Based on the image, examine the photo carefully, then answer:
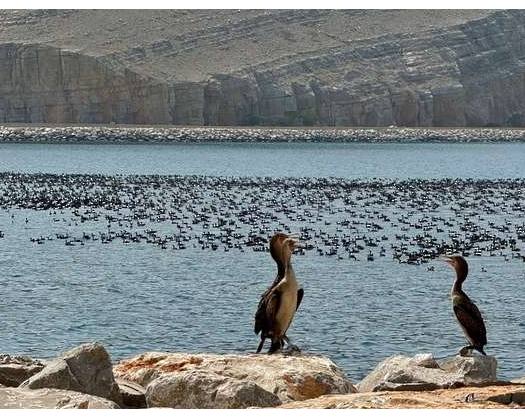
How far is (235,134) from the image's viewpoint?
135750mm

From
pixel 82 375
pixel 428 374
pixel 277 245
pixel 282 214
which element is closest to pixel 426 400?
pixel 428 374

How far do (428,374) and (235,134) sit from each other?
122561mm

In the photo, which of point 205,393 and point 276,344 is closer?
point 205,393

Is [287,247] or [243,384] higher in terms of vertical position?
[287,247]

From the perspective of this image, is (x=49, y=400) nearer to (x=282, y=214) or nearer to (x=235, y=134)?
(x=282, y=214)

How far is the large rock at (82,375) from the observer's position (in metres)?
12.8

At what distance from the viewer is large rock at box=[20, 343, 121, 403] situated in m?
12.8

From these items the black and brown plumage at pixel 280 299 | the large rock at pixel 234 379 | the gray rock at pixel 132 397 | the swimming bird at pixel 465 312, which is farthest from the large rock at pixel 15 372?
the swimming bird at pixel 465 312

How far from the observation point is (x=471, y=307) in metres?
15.1

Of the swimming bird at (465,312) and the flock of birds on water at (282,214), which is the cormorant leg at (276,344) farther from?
the flock of birds on water at (282,214)

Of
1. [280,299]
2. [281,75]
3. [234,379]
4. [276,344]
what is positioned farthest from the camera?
[281,75]

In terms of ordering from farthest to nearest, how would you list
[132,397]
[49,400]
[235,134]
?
[235,134] < [132,397] < [49,400]

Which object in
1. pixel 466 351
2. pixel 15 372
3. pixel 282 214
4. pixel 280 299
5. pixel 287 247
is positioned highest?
pixel 287 247

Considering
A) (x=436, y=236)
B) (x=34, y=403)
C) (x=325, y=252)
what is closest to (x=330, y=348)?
(x=34, y=403)
